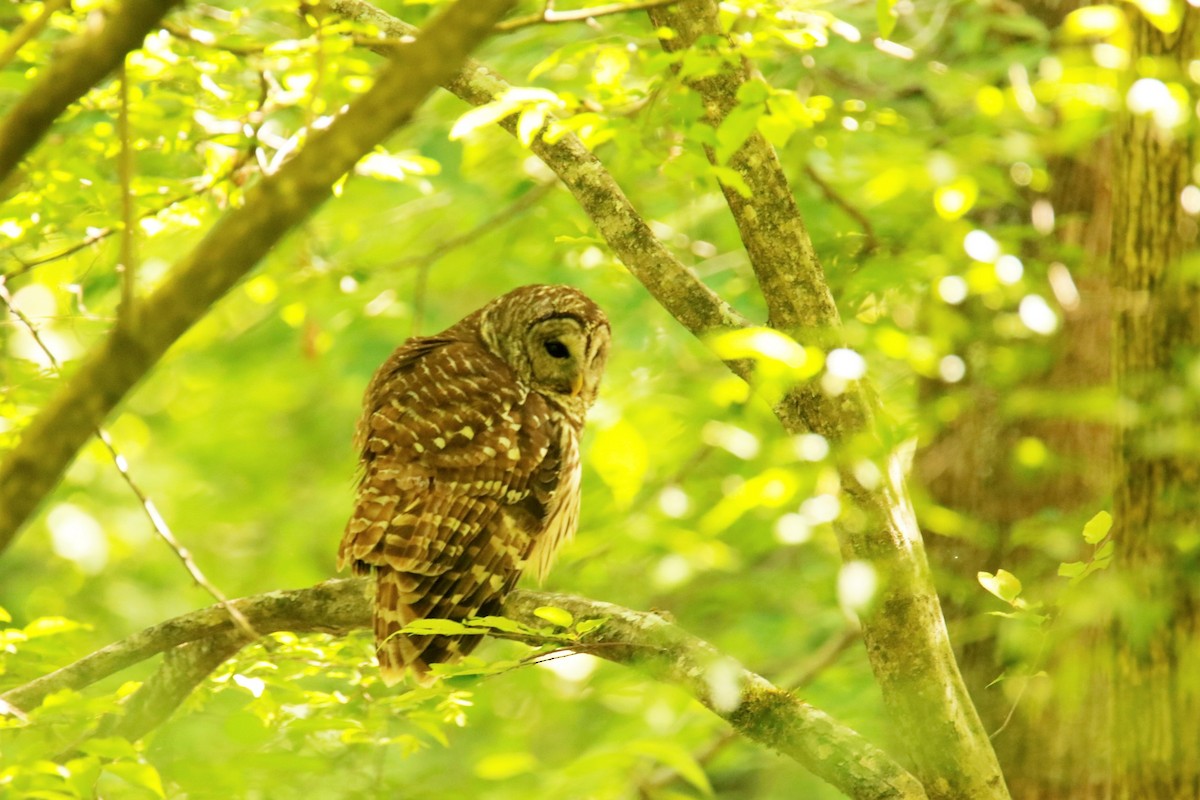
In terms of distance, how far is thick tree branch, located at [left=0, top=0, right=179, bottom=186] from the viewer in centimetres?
157

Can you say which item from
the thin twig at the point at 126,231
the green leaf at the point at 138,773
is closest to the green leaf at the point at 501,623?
the green leaf at the point at 138,773

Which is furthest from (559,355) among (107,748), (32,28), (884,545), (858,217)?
(32,28)

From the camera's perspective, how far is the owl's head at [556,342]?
Result: 16.0ft

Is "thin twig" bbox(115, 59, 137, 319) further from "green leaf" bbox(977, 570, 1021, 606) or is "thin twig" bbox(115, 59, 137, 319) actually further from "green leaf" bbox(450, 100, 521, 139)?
"green leaf" bbox(977, 570, 1021, 606)

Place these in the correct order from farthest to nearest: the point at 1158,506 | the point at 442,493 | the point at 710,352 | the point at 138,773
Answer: the point at 710,352 → the point at 442,493 → the point at 138,773 → the point at 1158,506

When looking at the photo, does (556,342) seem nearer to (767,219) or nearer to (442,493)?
(442,493)

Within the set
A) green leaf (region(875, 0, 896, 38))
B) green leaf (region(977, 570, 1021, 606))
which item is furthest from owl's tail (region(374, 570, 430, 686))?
green leaf (region(875, 0, 896, 38))

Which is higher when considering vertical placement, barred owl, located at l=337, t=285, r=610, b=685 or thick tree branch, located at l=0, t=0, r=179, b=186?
thick tree branch, located at l=0, t=0, r=179, b=186

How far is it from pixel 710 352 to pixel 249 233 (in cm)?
312

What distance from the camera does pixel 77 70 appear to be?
1.60 metres

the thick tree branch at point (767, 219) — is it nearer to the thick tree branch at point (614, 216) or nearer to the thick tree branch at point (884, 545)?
the thick tree branch at point (884, 545)

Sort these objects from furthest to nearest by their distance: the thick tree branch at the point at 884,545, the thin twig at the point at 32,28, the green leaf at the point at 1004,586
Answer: the thick tree branch at the point at 884,545
the green leaf at the point at 1004,586
the thin twig at the point at 32,28

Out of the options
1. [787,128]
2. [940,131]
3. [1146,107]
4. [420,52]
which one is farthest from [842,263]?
[420,52]

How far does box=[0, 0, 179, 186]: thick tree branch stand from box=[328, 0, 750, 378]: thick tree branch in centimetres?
146
